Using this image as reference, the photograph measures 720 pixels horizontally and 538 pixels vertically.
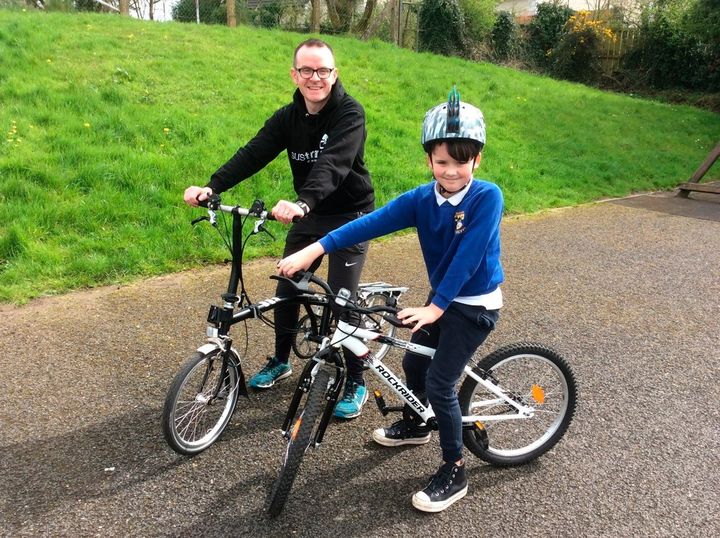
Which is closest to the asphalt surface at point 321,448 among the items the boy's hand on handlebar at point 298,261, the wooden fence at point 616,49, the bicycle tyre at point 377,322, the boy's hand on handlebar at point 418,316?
the bicycle tyre at point 377,322

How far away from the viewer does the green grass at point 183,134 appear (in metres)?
5.49

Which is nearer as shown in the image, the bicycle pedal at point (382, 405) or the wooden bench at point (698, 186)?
the bicycle pedal at point (382, 405)

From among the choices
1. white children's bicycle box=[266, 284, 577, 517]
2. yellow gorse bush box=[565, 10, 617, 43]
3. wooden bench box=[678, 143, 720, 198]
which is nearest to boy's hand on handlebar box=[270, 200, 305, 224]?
white children's bicycle box=[266, 284, 577, 517]

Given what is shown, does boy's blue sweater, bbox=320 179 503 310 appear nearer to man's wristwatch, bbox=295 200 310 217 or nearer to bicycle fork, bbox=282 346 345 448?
man's wristwatch, bbox=295 200 310 217

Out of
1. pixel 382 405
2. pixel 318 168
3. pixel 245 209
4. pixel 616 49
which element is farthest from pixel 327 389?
pixel 616 49

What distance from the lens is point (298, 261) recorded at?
8.21 feet

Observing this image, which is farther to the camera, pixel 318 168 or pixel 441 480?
pixel 318 168

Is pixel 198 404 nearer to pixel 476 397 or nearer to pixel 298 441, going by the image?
pixel 298 441

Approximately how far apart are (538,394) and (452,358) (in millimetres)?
791

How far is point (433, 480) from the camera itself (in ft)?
8.92

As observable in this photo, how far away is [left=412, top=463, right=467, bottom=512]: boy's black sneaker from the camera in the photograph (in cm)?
263

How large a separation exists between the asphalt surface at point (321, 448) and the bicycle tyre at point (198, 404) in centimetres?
9

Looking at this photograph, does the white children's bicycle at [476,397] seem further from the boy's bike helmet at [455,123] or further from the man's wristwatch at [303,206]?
the boy's bike helmet at [455,123]

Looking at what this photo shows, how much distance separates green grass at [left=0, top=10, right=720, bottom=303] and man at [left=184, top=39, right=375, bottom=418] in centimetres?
232
